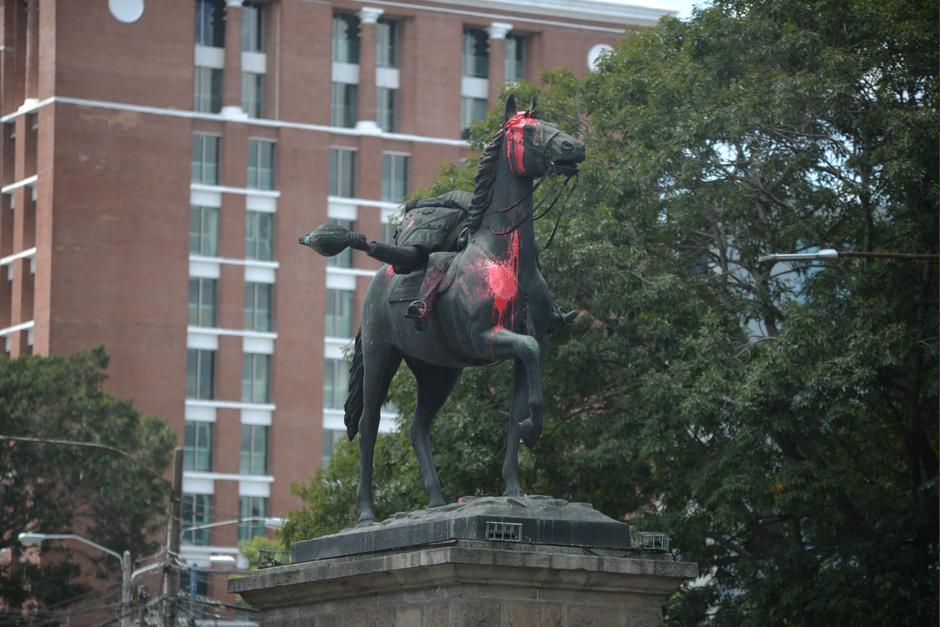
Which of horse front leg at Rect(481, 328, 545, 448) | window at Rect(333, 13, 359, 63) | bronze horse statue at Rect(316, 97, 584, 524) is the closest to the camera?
horse front leg at Rect(481, 328, 545, 448)

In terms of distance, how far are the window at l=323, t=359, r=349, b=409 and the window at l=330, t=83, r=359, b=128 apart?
10.7 metres

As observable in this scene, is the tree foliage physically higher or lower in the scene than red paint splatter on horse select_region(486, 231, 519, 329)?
higher

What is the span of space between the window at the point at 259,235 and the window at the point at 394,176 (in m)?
5.73

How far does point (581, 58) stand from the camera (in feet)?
291

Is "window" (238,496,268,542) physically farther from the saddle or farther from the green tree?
the saddle

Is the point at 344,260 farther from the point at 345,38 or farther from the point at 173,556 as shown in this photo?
the point at 173,556

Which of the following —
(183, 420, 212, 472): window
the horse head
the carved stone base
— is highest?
(183, 420, 212, 472): window

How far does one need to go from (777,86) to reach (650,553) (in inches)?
751

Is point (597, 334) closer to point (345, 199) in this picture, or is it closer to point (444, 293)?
point (444, 293)

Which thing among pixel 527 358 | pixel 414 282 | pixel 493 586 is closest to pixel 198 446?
pixel 414 282

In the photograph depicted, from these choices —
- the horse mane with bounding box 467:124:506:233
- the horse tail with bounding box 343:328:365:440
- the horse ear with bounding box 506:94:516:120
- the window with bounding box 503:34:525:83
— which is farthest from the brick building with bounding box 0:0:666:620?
the horse ear with bounding box 506:94:516:120

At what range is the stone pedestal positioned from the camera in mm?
13688

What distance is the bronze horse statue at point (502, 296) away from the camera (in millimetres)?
14453

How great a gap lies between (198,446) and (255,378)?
13.0ft
